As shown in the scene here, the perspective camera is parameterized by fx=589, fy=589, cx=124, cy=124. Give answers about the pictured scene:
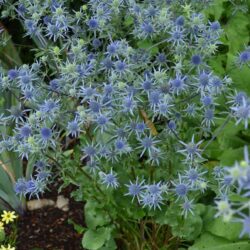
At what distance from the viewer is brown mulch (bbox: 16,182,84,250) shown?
272cm

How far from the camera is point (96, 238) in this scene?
91.5 inches

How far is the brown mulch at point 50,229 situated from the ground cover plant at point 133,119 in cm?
38

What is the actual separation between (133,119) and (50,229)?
1.07 meters

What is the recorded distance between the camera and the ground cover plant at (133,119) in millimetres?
1856

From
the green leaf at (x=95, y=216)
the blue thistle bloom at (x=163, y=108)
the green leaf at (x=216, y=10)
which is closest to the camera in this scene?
the blue thistle bloom at (x=163, y=108)

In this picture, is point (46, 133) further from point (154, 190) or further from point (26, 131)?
point (154, 190)

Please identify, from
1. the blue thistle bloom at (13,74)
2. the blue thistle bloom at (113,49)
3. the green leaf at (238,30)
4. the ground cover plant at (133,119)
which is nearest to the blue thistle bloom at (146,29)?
the ground cover plant at (133,119)

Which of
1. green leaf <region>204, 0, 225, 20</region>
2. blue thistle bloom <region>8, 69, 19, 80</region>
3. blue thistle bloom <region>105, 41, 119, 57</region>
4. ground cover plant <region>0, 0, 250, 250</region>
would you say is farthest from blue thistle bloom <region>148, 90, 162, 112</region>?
green leaf <region>204, 0, 225, 20</region>

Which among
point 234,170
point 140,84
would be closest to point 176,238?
point 140,84

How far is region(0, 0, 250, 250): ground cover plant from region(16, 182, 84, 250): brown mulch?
1.25 feet

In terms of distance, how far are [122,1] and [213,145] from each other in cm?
91

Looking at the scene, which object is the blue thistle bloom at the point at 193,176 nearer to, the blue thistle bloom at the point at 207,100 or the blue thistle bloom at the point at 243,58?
the blue thistle bloom at the point at 207,100

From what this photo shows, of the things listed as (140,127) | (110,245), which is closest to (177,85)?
(140,127)

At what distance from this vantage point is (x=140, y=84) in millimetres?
1905
